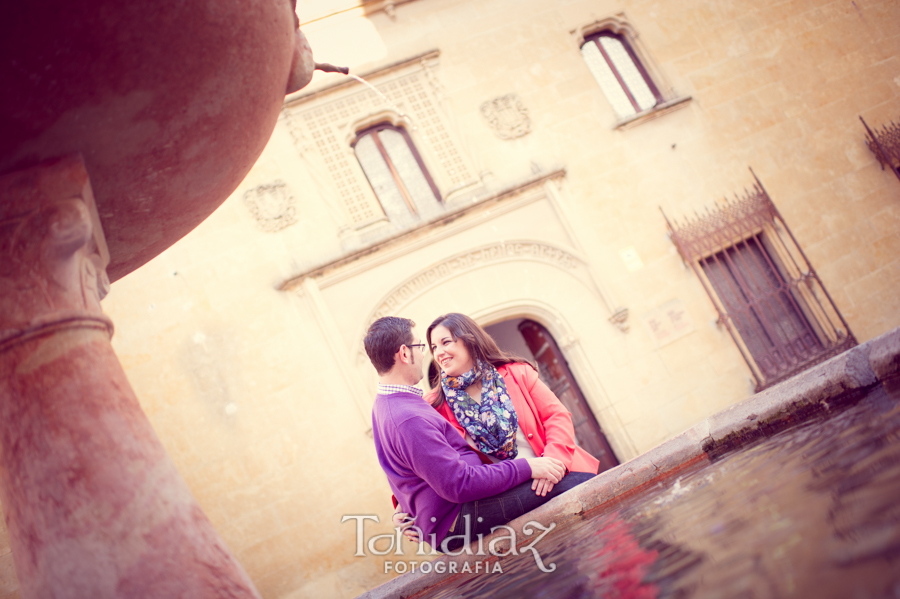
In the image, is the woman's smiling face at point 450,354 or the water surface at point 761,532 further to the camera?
the woman's smiling face at point 450,354

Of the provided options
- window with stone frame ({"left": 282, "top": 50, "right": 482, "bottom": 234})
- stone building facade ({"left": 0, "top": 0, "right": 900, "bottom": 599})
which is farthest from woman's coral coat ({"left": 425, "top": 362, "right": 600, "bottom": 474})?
window with stone frame ({"left": 282, "top": 50, "right": 482, "bottom": 234})

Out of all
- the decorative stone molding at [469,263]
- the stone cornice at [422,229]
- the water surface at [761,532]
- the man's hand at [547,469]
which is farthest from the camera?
the decorative stone molding at [469,263]

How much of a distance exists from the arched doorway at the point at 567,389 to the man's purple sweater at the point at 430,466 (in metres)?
3.64

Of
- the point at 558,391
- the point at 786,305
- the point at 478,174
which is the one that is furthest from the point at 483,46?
the point at 786,305

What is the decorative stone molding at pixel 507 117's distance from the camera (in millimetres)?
6773

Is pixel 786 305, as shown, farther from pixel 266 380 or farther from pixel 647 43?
pixel 266 380

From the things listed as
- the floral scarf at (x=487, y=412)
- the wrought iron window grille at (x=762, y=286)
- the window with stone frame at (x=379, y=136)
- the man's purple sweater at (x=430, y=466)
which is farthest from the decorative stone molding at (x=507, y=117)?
the man's purple sweater at (x=430, y=466)

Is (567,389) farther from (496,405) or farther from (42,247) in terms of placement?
(42,247)

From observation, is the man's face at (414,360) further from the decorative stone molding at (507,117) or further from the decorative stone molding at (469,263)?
the decorative stone molding at (507,117)

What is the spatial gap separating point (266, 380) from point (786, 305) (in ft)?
18.8

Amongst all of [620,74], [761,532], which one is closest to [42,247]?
[761,532]

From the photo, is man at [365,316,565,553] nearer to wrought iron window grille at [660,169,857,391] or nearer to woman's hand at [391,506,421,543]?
woman's hand at [391,506,421,543]

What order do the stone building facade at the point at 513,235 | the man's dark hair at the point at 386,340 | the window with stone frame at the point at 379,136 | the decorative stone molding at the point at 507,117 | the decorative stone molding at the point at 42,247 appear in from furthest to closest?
the decorative stone molding at the point at 507,117
the window with stone frame at the point at 379,136
the stone building facade at the point at 513,235
the man's dark hair at the point at 386,340
the decorative stone molding at the point at 42,247

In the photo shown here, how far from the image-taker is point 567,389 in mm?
6645
